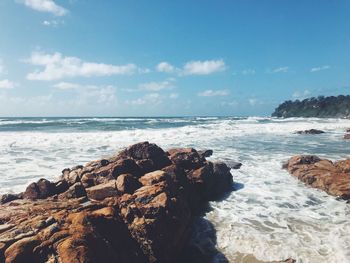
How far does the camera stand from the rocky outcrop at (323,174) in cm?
1125

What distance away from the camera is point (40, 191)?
865 centimetres

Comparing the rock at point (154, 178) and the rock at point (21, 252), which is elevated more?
the rock at point (154, 178)

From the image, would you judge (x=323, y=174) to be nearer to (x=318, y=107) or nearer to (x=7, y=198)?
(x=7, y=198)

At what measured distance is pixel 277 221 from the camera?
9.04m

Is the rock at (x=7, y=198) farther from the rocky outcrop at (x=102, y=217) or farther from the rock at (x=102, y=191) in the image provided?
the rock at (x=102, y=191)

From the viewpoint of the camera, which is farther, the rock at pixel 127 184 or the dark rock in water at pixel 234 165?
the dark rock in water at pixel 234 165

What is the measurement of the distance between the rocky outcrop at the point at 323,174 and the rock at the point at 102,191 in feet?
23.8

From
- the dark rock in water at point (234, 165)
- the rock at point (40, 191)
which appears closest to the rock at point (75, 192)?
the rock at point (40, 191)

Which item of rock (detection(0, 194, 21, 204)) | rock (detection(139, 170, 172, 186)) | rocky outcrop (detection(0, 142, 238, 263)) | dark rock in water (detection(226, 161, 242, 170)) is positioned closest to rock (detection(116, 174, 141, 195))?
rocky outcrop (detection(0, 142, 238, 263))

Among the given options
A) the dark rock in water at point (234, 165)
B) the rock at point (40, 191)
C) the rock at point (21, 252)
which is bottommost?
the dark rock in water at point (234, 165)

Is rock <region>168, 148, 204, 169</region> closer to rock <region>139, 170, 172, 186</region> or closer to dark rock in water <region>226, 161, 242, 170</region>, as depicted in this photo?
dark rock in water <region>226, 161, 242, 170</region>

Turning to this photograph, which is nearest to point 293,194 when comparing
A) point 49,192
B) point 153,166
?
point 153,166

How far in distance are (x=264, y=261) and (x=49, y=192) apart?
5.42m

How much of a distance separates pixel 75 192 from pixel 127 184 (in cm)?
127
